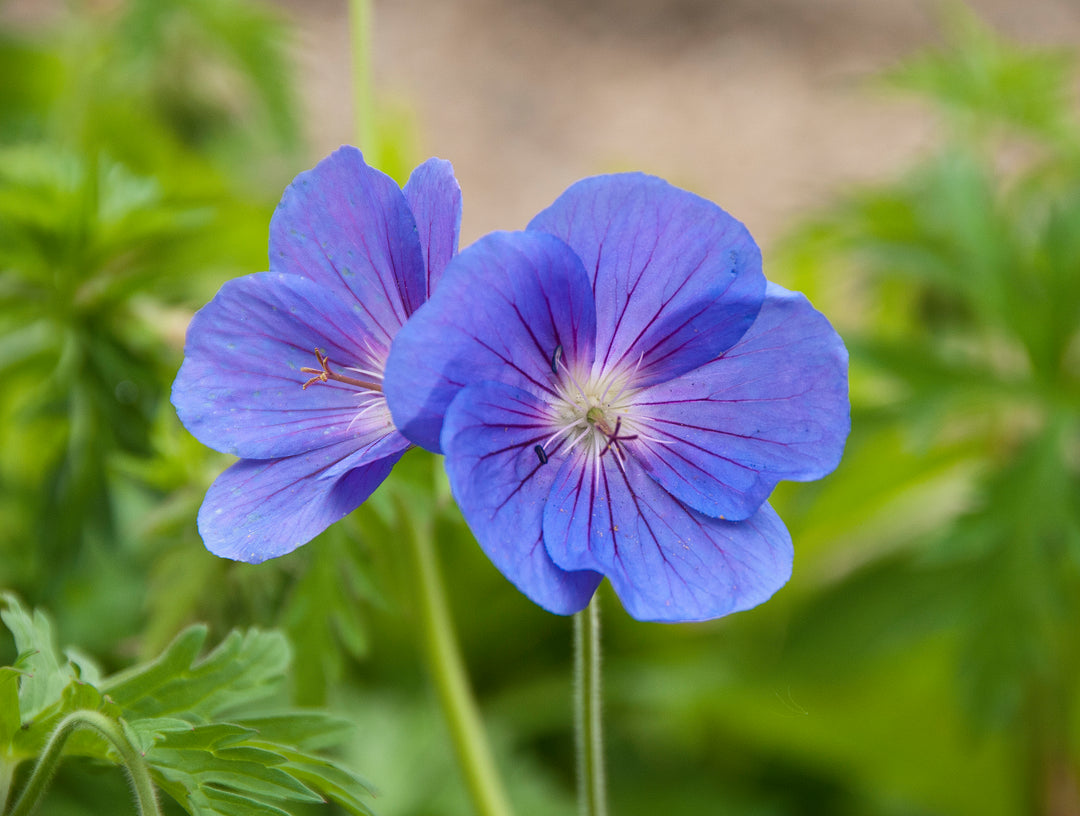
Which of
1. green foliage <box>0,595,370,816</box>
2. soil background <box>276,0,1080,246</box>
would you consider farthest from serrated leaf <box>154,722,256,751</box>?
soil background <box>276,0,1080,246</box>

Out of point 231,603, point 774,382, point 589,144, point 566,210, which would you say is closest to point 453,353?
point 566,210

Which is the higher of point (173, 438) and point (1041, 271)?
point (1041, 271)

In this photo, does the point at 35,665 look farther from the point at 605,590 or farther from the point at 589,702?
the point at 605,590

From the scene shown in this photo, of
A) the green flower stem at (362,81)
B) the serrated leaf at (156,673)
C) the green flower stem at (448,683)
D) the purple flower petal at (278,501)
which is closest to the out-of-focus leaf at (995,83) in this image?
the green flower stem at (362,81)

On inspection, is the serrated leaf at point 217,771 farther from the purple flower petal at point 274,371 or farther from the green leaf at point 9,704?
the purple flower petal at point 274,371

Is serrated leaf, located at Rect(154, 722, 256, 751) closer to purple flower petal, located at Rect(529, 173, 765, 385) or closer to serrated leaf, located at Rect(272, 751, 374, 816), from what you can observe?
serrated leaf, located at Rect(272, 751, 374, 816)

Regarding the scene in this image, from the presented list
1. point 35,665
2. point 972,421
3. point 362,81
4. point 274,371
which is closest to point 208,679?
point 35,665

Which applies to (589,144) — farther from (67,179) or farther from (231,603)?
(231,603)
